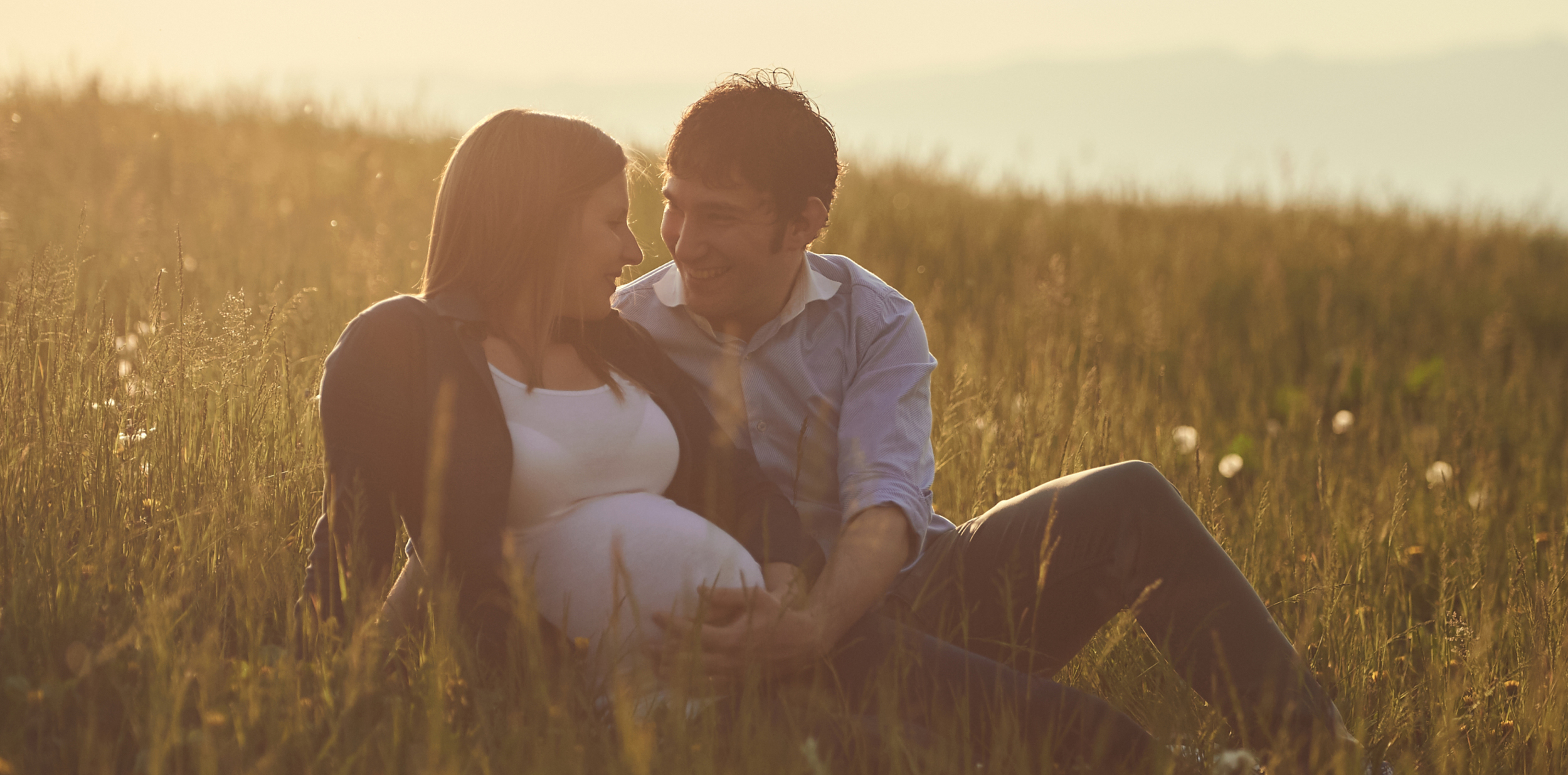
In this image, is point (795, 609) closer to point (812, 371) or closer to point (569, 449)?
point (569, 449)

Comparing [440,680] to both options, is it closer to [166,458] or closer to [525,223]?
[525,223]

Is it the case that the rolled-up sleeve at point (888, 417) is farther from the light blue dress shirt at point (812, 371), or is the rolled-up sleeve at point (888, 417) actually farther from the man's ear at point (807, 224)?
the man's ear at point (807, 224)

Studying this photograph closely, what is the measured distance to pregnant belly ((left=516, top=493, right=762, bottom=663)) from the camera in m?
2.18

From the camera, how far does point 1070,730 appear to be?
7.36 ft

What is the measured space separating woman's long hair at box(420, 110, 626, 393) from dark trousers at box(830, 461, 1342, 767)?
1.01m

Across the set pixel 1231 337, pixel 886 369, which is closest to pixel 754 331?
pixel 886 369

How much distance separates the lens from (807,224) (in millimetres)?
2893

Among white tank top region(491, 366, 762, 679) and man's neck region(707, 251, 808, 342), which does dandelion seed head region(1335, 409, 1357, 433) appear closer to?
man's neck region(707, 251, 808, 342)

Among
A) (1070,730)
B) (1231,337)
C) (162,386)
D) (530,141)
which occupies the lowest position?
(1231,337)

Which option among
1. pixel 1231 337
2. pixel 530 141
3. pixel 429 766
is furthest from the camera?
pixel 1231 337

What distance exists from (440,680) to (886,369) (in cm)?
137

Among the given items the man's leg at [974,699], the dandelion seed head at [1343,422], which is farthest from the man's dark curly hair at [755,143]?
the dandelion seed head at [1343,422]

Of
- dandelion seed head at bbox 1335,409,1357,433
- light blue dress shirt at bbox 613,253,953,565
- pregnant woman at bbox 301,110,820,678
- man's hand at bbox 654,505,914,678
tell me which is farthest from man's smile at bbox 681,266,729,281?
dandelion seed head at bbox 1335,409,1357,433

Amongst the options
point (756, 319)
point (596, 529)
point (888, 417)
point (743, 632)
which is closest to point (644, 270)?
point (756, 319)
